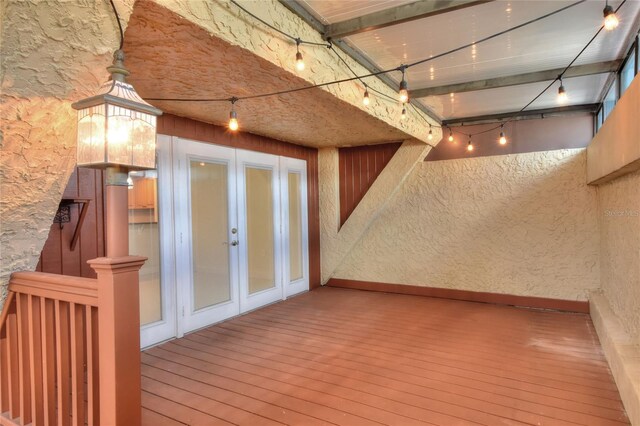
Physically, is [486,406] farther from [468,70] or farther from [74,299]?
[468,70]

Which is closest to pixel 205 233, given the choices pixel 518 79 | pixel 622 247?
pixel 518 79

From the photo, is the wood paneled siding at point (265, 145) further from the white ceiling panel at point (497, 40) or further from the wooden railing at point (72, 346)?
the wooden railing at point (72, 346)

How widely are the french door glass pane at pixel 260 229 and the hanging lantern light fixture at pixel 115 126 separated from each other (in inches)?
121

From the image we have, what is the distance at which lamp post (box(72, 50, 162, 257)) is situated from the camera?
57.4 inches

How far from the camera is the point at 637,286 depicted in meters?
2.49

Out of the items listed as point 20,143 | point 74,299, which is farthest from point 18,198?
point 74,299

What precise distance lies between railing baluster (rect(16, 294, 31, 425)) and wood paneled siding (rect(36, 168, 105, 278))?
92 centimetres

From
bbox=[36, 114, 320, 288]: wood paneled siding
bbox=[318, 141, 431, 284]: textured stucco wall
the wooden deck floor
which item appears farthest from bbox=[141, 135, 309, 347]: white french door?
bbox=[318, 141, 431, 284]: textured stucco wall

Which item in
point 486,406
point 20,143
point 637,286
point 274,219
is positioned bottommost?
point 486,406

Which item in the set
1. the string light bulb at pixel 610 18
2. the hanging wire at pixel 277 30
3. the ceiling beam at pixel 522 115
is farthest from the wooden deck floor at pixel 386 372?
the ceiling beam at pixel 522 115

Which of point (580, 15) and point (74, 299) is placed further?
point (580, 15)

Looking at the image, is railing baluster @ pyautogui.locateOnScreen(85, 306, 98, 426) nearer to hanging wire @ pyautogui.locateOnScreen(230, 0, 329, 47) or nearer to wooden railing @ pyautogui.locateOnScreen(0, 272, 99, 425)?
wooden railing @ pyautogui.locateOnScreen(0, 272, 99, 425)

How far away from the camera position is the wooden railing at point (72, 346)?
143cm

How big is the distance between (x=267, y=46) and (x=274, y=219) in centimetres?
312
